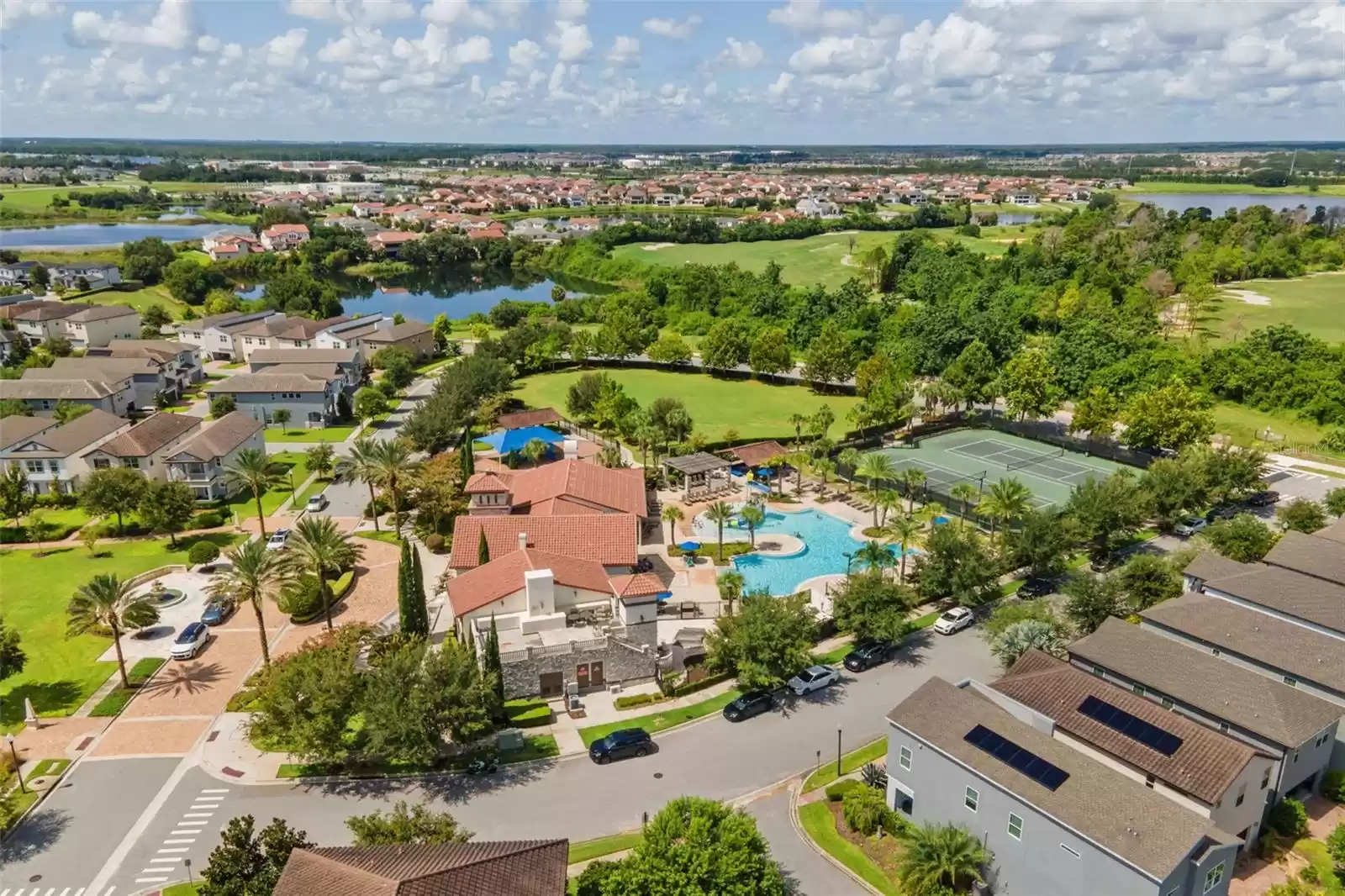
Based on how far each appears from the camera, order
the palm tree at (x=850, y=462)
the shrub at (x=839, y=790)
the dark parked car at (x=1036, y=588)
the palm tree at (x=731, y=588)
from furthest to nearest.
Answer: the palm tree at (x=850, y=462) < the dark parked car at (x=1036, y=588) < the palm tree at (x=731, y=588) < the shrub at (x=839, y=790)

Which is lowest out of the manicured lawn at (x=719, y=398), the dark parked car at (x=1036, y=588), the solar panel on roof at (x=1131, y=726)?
the dark parked car at (x=1036, y=588)

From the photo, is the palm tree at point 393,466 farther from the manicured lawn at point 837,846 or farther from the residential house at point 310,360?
the residential house at point 310,360

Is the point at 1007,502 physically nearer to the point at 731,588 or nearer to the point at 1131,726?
the point at 731,588

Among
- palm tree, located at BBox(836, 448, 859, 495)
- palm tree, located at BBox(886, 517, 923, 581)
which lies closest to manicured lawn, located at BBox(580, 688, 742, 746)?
palm tree, located at BBox(886, 517, 923, 581)

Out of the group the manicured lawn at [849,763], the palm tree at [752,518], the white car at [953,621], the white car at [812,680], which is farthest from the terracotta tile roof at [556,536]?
the manicured lawn at [849,763]

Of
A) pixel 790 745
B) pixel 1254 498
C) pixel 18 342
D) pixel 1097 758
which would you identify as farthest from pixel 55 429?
pixel 1254 498

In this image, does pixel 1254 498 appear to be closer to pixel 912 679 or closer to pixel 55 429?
pixel 912 679

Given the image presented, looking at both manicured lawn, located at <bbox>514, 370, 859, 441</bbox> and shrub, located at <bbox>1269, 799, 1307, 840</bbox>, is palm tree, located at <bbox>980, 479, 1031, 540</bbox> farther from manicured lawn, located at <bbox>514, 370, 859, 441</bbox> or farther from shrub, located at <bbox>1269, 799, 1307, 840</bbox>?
manicured lawn, located at <bbox>514, 370, 859, 441</bbox>

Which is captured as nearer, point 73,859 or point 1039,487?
point 73,859
